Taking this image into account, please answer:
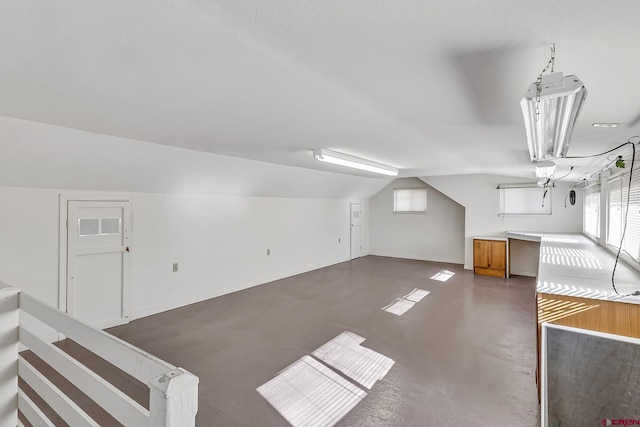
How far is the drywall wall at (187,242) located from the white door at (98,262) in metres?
0.13

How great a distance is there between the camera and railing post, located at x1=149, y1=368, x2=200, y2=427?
683 millimetres

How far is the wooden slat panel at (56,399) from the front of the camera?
1.05 metres

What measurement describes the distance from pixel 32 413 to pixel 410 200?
8.43 metres

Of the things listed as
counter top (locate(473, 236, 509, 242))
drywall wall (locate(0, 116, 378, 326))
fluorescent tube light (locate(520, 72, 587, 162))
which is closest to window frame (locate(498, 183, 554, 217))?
counter top (locate(473, 236, 509, 242))

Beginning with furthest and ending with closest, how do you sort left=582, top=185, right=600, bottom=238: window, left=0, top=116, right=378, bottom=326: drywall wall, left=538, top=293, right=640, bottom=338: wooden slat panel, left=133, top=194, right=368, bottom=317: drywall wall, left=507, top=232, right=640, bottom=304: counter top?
left=582, top=185, right=600, bottom=238: window → left=133, top=194, right=368, bottom=317: drywall wall → left=0, top=116, right=378, bottom=326: drywall wall → left=507, top=232, right=640, bottom=304: counter top → left=538, top=293, right=640, bottom=338: wooden slat panel

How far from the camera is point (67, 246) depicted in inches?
143

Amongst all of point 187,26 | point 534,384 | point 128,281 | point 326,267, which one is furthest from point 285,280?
point 187,26

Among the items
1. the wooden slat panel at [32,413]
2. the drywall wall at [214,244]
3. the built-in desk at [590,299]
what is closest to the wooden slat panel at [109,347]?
the wooden slat panel at [32,413]

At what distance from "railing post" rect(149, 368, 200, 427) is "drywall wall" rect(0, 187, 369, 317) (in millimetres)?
3754

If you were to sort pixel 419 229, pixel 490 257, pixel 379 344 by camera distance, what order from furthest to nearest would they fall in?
pixel 419 229, pixel 490 257, pixel 379 344

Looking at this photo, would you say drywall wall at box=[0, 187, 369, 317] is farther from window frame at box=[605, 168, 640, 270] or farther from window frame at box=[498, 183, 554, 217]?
window frame at box=[605, 168, 640, 270]

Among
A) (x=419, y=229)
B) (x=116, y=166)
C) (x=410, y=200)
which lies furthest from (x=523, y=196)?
(x=116, y=166)

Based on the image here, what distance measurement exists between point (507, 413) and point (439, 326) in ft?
5.60

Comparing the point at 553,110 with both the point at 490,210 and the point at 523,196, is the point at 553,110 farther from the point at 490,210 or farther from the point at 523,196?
the point at 523,196
